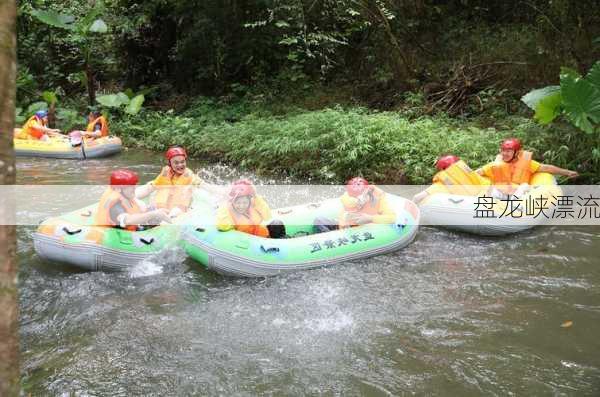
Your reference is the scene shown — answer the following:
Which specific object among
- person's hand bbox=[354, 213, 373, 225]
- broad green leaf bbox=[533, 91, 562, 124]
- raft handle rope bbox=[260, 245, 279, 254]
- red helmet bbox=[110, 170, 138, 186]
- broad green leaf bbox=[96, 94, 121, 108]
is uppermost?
broad green leaf bbox=[96, 94, 121, 108]

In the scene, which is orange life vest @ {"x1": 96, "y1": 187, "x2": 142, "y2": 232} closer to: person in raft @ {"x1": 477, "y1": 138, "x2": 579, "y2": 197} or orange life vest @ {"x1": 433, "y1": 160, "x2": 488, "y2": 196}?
orange life vest @ {"x1": 433, "y1": 160, "x2": 488, "y2": 196}

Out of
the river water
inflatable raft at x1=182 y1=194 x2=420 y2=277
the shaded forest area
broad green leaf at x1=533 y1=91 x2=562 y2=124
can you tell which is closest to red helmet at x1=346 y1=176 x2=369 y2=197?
inflatable raft at x1=182 y1=194 x2=420 y2=277

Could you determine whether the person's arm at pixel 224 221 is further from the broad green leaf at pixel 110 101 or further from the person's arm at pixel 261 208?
the broad green leaf at pixel 110 101

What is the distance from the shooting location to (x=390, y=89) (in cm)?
1230

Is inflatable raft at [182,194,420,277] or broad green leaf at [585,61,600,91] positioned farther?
broad green leaf at [585,61,600,91]

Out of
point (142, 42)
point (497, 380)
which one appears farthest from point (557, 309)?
point (142, 42)

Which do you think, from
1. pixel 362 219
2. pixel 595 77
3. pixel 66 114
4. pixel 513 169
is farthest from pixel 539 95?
pixel 66 114

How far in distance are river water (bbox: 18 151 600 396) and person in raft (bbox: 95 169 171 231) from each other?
1.63ft

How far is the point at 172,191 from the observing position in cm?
650

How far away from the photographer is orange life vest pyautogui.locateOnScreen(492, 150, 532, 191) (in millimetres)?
6969

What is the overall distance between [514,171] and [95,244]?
5134 mm

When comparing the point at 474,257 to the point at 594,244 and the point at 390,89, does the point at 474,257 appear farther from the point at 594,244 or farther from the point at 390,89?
the point at 390,89

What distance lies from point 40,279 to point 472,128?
694 cm

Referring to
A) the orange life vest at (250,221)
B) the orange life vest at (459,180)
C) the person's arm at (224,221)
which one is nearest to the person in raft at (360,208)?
the orange life vest at (250,221)
